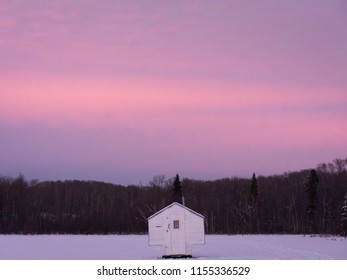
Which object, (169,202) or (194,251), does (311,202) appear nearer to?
(169,202)

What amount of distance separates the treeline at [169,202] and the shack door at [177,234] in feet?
156

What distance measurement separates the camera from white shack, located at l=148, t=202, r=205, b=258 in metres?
32.2

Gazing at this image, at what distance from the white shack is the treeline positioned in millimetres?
47341

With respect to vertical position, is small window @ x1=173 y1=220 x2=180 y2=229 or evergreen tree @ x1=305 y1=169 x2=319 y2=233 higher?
evergreen tree @ x1=305 y1=169 x2=319 y2=233

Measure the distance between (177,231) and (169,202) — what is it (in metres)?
68.7

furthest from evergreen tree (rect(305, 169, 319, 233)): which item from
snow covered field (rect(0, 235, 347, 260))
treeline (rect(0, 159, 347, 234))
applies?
snow covered field (rect(0, 235, 347, 260))

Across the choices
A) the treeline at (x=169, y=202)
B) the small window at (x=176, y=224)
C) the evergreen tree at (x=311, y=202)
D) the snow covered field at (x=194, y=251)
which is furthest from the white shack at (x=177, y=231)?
the evergreen tree at (x=311, y=202)

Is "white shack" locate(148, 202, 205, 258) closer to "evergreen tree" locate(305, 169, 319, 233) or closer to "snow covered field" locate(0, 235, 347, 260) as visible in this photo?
"snow covered field" locate(0, 235, 347, 260)

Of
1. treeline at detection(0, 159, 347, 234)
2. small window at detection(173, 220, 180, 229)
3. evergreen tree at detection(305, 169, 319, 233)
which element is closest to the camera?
small window at detection(173, 220, 180, 229)

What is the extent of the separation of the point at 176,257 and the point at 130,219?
65.4 m

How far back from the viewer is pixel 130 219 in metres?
96.6

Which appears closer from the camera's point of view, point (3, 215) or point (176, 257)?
point (176, 257)
